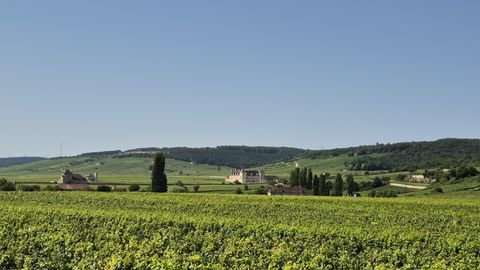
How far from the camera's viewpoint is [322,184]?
401 feet

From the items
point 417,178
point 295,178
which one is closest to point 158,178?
point 295,178

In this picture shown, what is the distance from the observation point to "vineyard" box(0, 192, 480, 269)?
16.0 m

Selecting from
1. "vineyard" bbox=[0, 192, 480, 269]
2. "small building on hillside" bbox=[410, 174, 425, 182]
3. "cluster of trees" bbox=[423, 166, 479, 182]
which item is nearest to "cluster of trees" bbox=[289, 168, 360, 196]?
"cluster of trees" bbox=[423, 166, 479, 182]

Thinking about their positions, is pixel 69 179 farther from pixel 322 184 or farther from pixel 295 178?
pixel 322 184

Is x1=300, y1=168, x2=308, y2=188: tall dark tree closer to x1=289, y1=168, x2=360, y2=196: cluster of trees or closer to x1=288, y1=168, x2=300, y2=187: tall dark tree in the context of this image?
x1=289, y1=168, x2=360, y2=196: cluster of trees

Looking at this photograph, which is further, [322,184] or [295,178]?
[295,178]

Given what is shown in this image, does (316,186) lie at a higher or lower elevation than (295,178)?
lower

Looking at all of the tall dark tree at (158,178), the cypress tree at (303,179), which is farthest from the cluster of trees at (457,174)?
the tall dark tree at (158,178)

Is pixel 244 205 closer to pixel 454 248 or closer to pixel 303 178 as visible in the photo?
pixel 454 248

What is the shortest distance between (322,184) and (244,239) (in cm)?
10010

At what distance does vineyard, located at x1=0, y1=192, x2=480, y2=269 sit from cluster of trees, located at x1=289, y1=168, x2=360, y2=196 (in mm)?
67803

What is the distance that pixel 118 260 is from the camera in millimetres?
14016

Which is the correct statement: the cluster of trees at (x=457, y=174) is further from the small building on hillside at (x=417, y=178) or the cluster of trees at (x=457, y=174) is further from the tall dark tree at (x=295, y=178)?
the tall dark tree at (x=295, y=178)

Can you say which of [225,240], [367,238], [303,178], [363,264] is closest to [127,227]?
[225,240]
